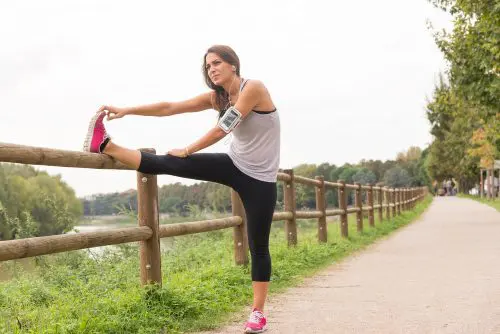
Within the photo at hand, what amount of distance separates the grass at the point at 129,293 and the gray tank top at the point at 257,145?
115 cm

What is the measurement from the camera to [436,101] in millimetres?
19953

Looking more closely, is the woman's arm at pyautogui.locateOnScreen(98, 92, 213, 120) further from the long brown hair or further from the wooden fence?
the wooden fence

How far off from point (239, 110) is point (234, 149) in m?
0.34

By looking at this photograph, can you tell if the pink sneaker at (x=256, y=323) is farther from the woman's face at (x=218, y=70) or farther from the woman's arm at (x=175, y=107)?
the woman's face at (x=218, y=70)

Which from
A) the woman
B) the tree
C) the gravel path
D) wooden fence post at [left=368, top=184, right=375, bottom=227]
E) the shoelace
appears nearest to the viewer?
the woman

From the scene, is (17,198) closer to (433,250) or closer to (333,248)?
(333,248)

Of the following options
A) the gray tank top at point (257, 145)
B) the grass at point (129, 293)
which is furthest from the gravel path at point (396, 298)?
the gray tank top at point (257, 145)

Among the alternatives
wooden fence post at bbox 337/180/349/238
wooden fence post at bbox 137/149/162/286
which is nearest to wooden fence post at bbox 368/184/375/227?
wooden fence post at bbox 337/180/349/238

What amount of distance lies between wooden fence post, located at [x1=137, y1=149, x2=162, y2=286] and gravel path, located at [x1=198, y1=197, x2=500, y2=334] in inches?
28.5

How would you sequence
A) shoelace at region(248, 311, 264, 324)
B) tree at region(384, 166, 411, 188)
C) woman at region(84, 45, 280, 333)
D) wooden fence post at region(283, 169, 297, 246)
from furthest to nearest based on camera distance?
tree at region(384, 166, 411, 188) → wooden fence post at region(283, 169, 297, 246) → shoelace at region(248, 311, 264, 324) → woman at region(84, 45, 280, 333)

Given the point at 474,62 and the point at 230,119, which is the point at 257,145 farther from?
the point at 474,62

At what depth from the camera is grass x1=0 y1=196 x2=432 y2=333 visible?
402 centimetres

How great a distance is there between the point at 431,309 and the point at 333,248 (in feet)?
16.1

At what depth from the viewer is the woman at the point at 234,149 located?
12.8 ft
